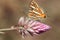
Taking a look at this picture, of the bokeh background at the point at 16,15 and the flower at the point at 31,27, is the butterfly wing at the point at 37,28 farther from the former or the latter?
the bokeh background at the point at 16,15

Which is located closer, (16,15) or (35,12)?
(35,12)

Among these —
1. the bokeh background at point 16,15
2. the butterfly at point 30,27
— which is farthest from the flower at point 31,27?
the bokeh background at point 16,15

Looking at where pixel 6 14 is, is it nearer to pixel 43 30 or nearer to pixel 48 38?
pixel 48 38

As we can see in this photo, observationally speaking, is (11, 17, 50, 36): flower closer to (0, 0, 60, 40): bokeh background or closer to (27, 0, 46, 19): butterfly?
(27, 0, 46, 19): butterfly

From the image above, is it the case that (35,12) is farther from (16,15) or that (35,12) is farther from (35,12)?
(16,15)

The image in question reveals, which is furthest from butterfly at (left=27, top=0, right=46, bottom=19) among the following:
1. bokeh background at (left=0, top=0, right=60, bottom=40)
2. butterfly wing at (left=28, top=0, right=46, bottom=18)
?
bokeh background at (left=0, top=0, right=60, bottom=40)

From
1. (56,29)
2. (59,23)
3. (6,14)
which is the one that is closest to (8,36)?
(6,14)

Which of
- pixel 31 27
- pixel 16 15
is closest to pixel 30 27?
pixel 31 27

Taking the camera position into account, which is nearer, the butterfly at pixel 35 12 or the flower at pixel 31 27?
the flower at pixel 31 27
